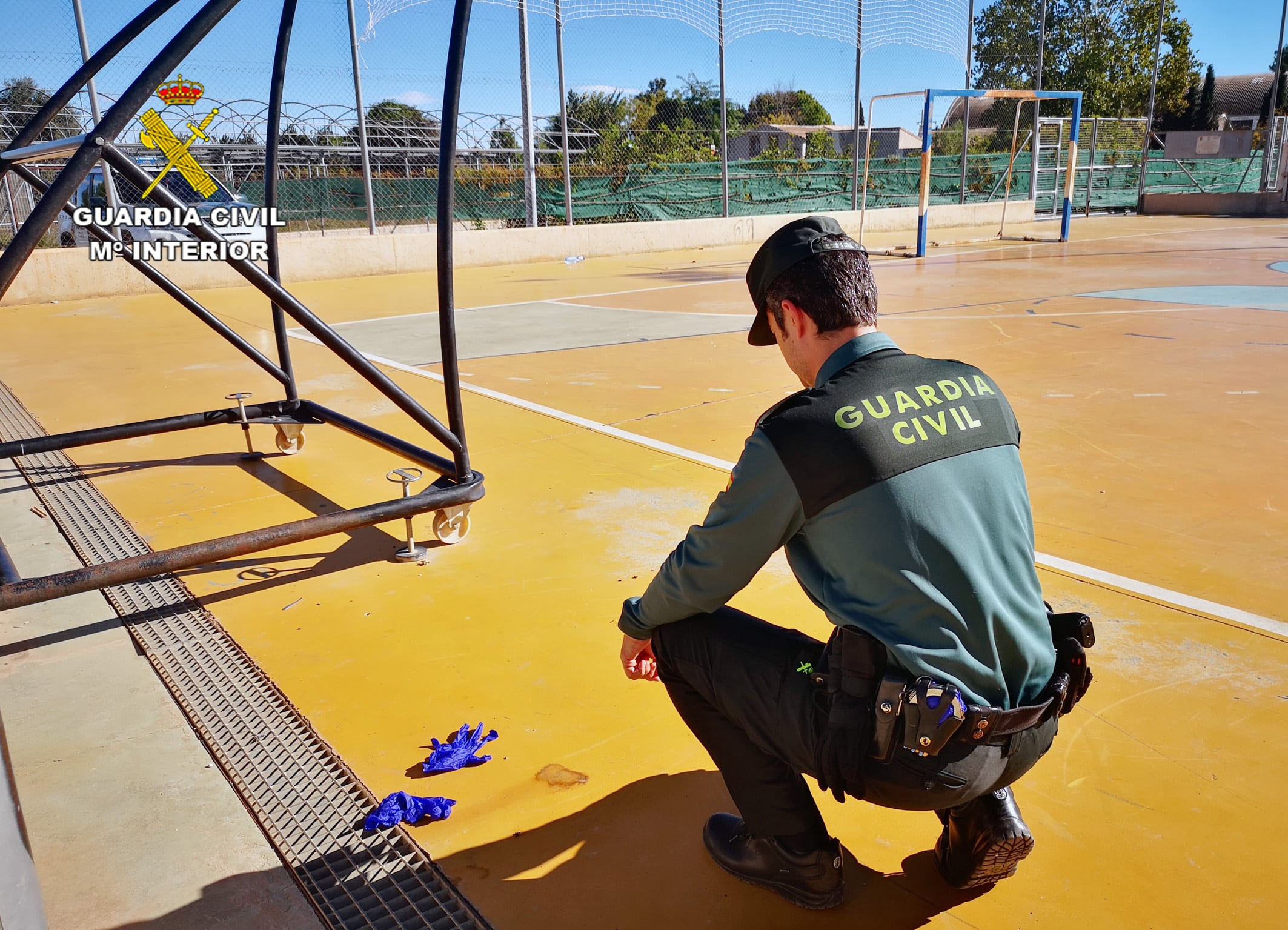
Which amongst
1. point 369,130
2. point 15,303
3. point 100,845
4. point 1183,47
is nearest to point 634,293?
point 369,130

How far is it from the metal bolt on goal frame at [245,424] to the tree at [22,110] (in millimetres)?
8277

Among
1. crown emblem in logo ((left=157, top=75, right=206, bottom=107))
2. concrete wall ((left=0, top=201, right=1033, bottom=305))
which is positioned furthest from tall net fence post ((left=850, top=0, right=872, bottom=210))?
crown emblem in logo ((left=157, top=75, right=206, bottom=107))

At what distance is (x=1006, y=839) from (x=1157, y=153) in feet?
100

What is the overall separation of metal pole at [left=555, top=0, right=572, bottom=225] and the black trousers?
14.4 meters

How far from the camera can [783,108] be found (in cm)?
2817

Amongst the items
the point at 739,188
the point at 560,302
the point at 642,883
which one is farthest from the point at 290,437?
the point at 739,188

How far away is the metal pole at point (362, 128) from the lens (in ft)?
41.5

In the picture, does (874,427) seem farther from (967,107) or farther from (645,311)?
(967,107)

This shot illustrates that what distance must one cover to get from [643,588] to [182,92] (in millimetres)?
10550

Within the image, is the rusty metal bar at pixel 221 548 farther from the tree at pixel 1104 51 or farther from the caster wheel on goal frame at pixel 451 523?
the tree at pixel 1104 51

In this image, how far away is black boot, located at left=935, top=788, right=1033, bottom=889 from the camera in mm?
1715

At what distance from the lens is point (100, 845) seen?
198 cm

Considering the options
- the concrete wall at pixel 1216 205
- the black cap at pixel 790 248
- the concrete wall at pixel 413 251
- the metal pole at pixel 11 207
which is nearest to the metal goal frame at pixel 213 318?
the black cap at pixel 790 248

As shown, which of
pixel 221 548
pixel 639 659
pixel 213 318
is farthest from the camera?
pixel 213 318
